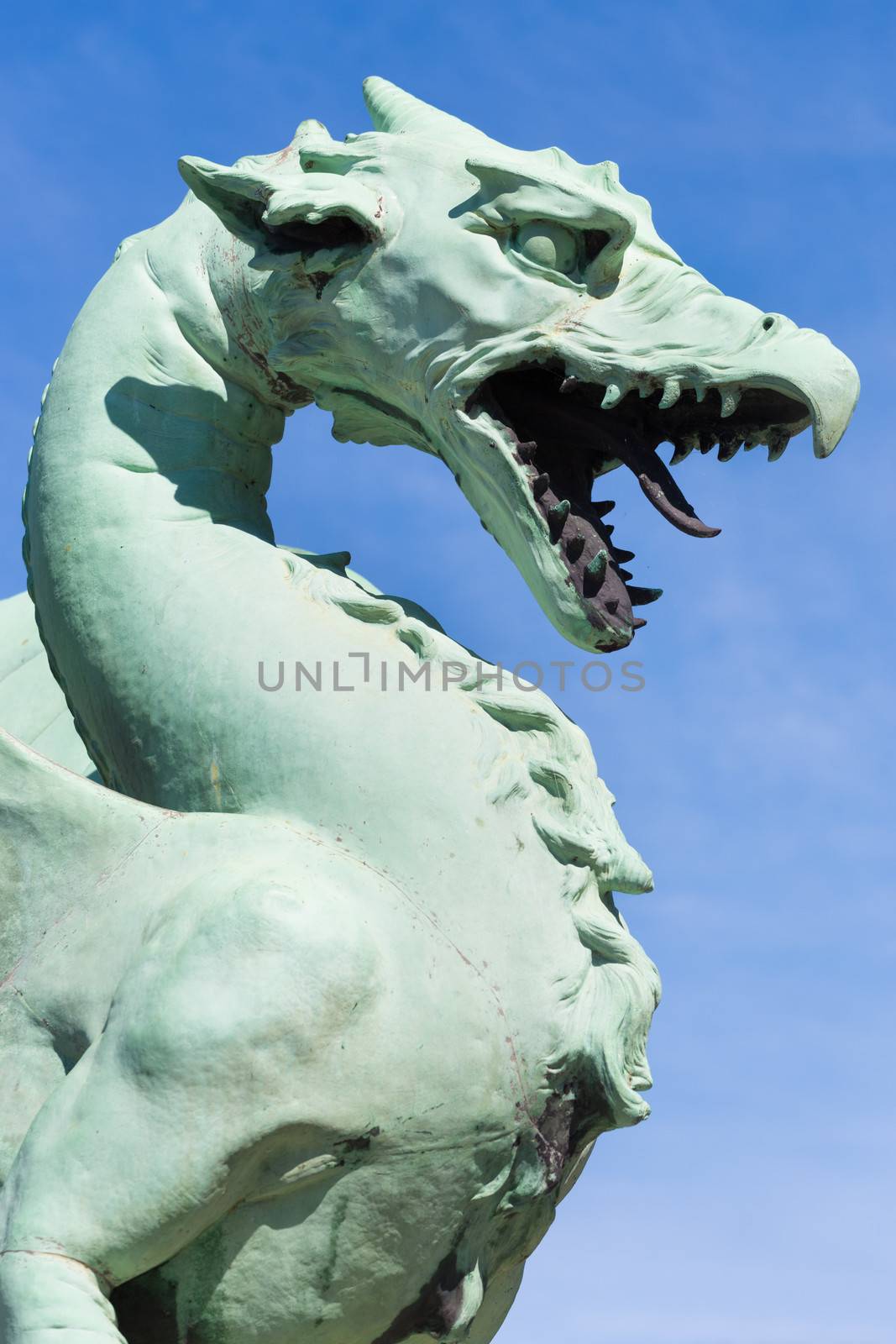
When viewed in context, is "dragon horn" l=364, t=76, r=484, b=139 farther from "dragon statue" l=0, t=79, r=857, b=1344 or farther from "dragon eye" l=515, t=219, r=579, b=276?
"dragon eye" l=515, t=219, r=579, b=276

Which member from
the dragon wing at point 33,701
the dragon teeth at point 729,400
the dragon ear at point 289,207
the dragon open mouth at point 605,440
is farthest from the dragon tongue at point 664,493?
the dragon wing at point 33,701

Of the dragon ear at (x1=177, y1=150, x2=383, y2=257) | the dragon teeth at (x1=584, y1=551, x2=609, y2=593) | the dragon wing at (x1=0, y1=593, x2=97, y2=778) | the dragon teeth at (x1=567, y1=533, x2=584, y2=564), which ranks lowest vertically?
the dragon wing at (x1=0, y1=593, x2=97, y2=778)

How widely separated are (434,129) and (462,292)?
65 cm

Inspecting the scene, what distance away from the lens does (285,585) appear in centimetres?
479

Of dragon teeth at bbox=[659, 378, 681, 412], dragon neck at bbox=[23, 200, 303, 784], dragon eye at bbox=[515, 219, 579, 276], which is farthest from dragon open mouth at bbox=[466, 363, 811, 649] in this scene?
dragon neck at bbox=[23, 200, 303, 784]

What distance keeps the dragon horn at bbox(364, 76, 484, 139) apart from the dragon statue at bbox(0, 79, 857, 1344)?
0.07ft

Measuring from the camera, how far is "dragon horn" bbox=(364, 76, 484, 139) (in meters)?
5.23

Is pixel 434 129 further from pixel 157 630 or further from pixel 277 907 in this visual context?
pixel 277 907

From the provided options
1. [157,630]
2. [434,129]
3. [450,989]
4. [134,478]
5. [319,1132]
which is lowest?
[319,1132]

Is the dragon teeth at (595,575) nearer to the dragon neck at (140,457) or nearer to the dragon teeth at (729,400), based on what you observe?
the dragon teeth at (729,400)

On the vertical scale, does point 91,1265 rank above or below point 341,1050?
below

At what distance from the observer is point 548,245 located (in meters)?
4.80

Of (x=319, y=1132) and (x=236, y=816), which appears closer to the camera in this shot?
(x=319, y=1132)

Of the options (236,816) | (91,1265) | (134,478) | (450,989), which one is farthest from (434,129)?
(91,1265)
